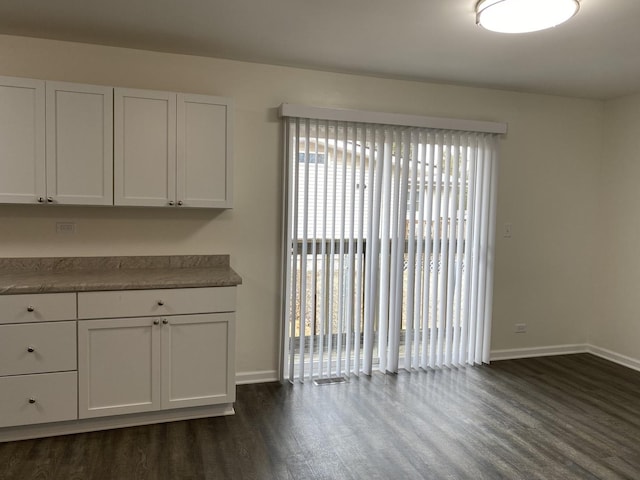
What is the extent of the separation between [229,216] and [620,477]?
281cm

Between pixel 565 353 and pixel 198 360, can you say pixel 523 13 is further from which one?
pixel 565 353

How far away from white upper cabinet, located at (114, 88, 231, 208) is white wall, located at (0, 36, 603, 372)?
308mm

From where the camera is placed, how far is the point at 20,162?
2.82 meters

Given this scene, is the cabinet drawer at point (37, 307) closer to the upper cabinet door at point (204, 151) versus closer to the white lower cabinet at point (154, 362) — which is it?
the white lower cabinet at point (154, 362)

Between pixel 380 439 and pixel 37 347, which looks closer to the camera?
pixel 37 347

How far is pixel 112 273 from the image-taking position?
311 centimetres

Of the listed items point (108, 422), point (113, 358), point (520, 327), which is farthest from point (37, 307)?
point (520, 327)

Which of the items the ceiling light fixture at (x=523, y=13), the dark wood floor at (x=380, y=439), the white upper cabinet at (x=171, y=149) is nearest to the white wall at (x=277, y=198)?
the white upper cabinet at (x=171, y=149)

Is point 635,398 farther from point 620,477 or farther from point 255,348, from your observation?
point 255,348

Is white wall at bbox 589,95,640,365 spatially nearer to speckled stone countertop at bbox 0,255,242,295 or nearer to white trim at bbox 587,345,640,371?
white trim at bbox 587,345,640,371

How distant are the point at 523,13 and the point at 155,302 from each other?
8.28 feet

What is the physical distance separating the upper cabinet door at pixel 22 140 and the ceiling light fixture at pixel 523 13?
2515 millimetres

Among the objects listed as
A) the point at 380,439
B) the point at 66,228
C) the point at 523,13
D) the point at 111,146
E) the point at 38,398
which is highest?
the point at 523,13

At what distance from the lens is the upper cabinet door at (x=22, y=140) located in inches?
109
